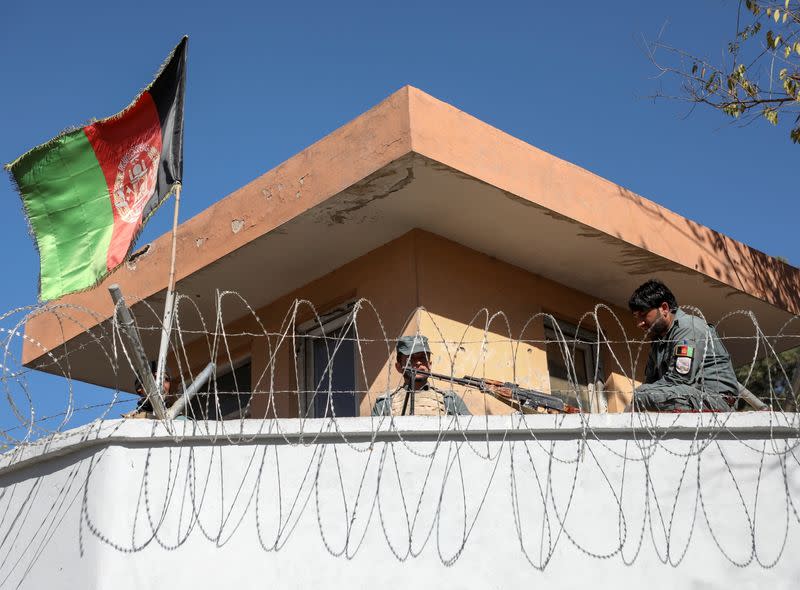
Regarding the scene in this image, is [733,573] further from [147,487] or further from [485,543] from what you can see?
[147,487]

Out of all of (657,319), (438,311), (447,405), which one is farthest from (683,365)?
(438,311)

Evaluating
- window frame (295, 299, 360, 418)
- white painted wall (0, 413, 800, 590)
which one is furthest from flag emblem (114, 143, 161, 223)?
window frame (295, 299, 360, 418)

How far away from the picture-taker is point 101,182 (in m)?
6.32

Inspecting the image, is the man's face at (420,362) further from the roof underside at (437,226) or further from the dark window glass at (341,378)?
the dark window glass at (341,378)

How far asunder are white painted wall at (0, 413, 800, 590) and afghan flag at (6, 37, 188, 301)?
3.63ft

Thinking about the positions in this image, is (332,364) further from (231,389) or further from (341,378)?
(231,389)

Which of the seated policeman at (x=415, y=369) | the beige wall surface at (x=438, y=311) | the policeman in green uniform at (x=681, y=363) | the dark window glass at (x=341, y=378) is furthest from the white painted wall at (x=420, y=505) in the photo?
the dark window glass at (x=341, y=378)

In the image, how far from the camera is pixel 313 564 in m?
5.20

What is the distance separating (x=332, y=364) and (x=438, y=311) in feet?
3.25

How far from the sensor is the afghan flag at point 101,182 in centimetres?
605

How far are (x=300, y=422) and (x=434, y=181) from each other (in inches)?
77.6

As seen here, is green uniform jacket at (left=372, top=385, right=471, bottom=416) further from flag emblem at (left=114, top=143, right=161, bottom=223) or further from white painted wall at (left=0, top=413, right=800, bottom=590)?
flag emblem at (left=114, top=143, right=161, bottom=223)

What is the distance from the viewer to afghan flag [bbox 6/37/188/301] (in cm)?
Answer: 605

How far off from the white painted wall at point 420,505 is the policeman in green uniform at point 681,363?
0.79 feet
